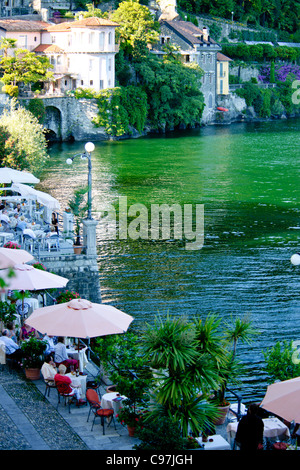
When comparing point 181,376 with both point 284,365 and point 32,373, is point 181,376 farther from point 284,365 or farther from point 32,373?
point 32,373

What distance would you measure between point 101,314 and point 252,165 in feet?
147

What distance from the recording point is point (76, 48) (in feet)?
252

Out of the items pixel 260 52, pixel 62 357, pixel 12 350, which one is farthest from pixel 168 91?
pixel 62 357

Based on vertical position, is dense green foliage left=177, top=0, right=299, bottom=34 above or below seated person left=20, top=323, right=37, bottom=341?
above

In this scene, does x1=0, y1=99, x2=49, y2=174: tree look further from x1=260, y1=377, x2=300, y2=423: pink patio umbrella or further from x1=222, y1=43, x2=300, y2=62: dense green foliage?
x1=222, y1=43, x2=300, y2=62: dense green foliage

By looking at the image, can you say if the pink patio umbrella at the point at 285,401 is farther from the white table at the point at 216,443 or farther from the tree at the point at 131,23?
the tree at the point at 131,23

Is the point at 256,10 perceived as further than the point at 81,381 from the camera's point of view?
Yes

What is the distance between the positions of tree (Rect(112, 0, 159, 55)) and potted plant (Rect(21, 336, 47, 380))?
67937 millimetres

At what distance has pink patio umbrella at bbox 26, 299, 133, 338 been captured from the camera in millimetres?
15484

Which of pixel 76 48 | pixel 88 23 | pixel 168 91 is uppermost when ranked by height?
pixel 88 23

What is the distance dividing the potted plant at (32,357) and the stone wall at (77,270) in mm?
7605

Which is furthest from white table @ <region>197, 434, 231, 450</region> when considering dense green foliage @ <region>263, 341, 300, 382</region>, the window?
the window

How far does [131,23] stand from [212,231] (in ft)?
159

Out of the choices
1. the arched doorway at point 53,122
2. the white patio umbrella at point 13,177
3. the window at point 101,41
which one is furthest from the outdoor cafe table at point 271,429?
the window at point 101,41
